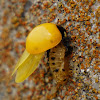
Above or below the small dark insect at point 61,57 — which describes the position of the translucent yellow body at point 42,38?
above

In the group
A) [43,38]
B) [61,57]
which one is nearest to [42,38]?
[43,38]

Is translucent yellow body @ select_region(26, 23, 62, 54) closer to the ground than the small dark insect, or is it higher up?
higher up

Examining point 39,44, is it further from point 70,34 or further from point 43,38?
point 70,34

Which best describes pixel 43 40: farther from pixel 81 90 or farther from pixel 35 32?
pixel 81 90

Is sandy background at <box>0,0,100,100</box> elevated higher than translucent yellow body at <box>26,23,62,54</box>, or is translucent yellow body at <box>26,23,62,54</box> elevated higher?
translucent yellow body at <box>26,23,62,54</box>
